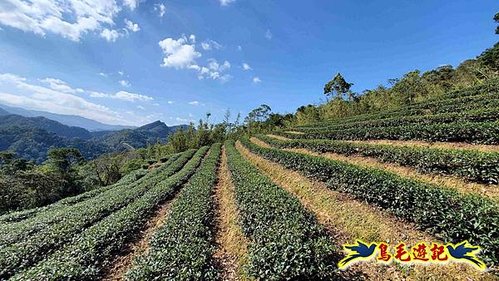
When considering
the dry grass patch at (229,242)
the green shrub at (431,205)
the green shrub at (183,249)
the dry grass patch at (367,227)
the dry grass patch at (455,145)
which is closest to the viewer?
the green shrub at (431,205)

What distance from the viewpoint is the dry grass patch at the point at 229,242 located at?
900 cm

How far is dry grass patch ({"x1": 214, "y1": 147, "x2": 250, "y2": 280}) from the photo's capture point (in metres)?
9.00

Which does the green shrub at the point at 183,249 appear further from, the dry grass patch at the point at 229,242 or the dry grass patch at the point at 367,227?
the dry grass patch at the point at 367,227

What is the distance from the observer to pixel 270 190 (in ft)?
47.0

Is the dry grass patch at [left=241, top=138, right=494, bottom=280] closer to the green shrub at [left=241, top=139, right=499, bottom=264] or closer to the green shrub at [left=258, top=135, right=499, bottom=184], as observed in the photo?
the green shrub at [left=241, top=139, right=499, bottom=264]

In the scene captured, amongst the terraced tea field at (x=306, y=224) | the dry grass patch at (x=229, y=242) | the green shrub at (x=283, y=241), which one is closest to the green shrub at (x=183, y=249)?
the terraced tea field at (x=306, y=224)

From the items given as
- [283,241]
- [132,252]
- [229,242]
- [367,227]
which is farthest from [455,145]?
[132,252]

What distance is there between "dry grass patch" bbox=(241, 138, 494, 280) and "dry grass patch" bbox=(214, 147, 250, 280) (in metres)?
3.47

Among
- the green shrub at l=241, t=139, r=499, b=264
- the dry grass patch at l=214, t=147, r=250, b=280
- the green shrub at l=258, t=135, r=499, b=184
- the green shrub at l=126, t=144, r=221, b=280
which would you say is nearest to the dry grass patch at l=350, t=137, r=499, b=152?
the green shrub at l=258, t=135, r=499, b=184

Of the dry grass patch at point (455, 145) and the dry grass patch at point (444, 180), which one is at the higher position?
the dry grass patch at point (455, 145)

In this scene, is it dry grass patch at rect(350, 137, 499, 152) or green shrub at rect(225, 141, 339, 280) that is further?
dry grass patch at rect(350, 137, 499, 152)

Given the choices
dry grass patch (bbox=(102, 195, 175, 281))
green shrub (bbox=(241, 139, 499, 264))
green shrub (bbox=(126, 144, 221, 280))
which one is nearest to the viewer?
green shrub (bbox=(241, 139, 499, 264))

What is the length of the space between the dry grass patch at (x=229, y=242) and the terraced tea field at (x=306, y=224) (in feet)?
0.20

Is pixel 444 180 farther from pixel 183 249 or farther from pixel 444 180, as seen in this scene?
pixel 183 249
